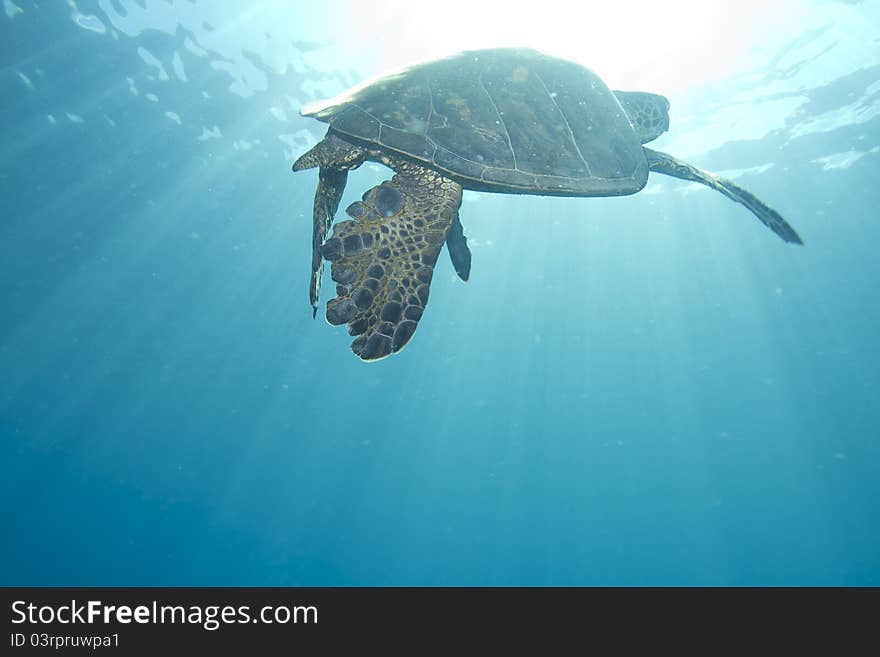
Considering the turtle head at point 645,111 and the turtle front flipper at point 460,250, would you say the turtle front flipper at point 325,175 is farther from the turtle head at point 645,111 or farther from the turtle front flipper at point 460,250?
the turtle head at point 645,111

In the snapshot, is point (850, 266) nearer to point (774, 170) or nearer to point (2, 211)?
point (774, 170)

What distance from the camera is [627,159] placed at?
13.3 ft

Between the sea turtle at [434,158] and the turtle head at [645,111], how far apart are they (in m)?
1.29

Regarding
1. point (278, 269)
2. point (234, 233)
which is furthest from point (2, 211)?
point (278, 269)

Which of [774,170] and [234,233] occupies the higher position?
[234,233]

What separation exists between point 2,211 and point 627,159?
914 inches

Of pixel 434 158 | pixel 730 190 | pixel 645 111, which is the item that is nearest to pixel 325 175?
pixel 434 158

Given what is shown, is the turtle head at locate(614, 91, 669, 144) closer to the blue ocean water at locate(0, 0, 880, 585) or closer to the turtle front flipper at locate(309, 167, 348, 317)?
the turtle front flipper at locate(309, 167, 348, 317)

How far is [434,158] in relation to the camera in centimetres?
313

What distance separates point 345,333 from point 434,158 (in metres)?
27.4

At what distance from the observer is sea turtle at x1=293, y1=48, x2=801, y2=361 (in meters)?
2.83

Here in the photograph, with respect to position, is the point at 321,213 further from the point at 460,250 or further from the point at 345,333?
the point at 345,333

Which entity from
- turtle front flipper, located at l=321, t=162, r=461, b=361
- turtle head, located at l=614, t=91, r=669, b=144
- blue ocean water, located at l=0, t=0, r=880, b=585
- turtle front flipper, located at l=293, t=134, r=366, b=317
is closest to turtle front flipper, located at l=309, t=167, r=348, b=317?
turtle front flipper, located at l=293, t=134, r=366, b=317

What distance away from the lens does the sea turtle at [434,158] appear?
283cm
